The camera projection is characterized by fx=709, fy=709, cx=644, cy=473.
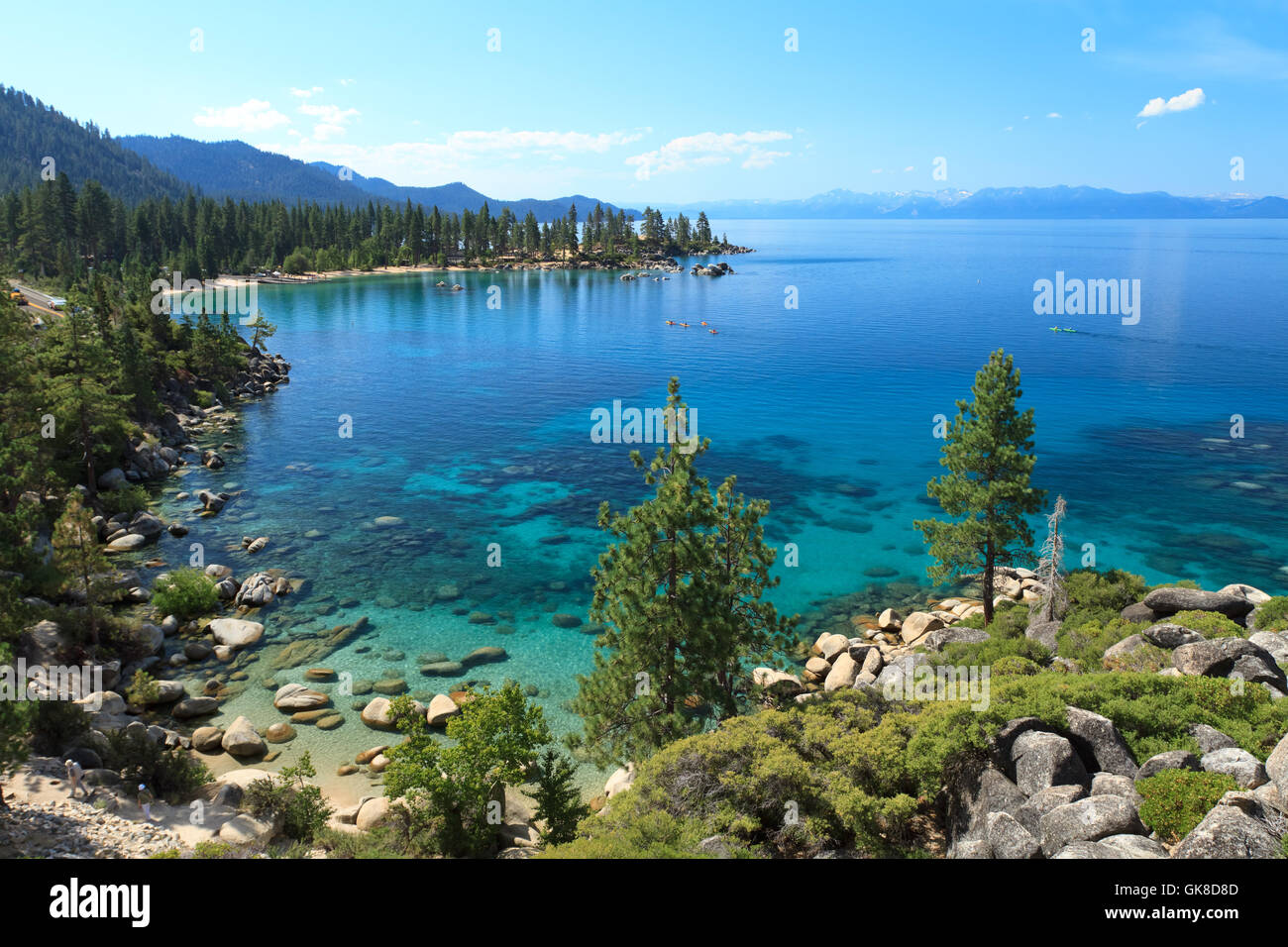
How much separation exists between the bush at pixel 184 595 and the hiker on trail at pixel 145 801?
1690cm

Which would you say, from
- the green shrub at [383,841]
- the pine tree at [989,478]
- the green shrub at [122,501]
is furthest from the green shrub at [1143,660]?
the green shrub at [122,501]

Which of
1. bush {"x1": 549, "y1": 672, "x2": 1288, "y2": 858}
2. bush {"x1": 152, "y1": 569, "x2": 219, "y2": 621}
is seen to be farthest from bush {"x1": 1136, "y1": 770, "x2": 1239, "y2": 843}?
bush {"x1": 152, "y1": 569, "x2": 219, "y2": 621}

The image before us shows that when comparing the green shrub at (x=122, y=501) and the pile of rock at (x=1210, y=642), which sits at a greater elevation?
the green shrub at (x=122, y=501)

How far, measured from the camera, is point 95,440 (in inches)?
2041

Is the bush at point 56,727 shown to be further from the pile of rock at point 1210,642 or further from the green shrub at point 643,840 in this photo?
the pile of rock at point 1210,642

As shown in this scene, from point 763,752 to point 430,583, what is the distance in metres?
29.2

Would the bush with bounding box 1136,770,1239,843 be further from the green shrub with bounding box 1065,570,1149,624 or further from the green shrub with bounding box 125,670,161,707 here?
the green shrub with bounding box 125,670,161,707

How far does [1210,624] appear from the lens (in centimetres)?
2764

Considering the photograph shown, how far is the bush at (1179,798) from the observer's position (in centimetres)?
1627

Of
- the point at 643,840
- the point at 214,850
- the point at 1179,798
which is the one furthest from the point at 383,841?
the point at 1179,798

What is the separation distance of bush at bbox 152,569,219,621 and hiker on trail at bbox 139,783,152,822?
1690cm

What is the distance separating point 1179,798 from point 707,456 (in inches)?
2063

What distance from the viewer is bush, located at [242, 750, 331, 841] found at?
22.6m
